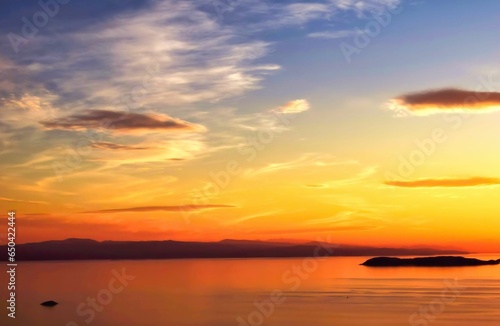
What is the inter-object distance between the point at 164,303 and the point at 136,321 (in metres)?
16.5

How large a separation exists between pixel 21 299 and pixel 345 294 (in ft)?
140

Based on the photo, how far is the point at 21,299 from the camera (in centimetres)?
7875

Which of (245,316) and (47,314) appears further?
(47,314)

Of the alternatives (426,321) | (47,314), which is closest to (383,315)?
(426,321)

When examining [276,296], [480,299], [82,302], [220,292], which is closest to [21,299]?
[82,302]

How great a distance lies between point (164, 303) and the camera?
236ft

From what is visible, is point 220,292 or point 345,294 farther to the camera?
point 220,292

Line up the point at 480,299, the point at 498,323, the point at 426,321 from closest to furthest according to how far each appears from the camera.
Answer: the point at 498,323 → the point at 426,321 → the point at 480,299

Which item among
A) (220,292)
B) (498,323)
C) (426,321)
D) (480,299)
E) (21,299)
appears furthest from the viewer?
(220,292)

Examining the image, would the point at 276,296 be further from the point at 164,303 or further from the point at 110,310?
the point at 110,310

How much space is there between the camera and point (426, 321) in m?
54.1

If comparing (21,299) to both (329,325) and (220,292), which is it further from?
(329,325)

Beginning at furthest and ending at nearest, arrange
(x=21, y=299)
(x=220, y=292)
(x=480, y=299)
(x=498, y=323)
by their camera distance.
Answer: (x=220, y=292), (x=21, y=299), (x=480, y=299), (x=498, y=323)

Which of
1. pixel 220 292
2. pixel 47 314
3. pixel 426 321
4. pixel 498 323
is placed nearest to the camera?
pixel 498 323
